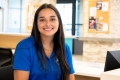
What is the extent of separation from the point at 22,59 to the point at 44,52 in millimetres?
198

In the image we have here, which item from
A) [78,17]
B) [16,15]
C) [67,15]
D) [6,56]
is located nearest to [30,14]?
[67,15]

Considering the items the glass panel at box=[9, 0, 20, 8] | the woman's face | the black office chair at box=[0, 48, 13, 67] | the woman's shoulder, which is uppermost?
the glass panel at box=[9, 0, 20, 8]

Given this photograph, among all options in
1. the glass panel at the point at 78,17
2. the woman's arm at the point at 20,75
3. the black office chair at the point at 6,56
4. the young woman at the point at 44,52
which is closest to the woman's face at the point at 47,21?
the young woman at the point at 44,52

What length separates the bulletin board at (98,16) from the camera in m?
5.50

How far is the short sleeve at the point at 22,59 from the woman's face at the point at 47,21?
0.20 m

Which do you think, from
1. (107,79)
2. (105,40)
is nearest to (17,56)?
(107,79)

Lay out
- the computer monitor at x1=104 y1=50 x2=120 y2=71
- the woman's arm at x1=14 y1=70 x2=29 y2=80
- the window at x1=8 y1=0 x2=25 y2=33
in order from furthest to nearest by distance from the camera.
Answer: the window at x1=8 y1=0 x2=25 y2=33, the woman's arm at x1=14 y1=70 x2=29 y2=80, the computer monitor at x1=104 y1=50 x2=120 y2=71

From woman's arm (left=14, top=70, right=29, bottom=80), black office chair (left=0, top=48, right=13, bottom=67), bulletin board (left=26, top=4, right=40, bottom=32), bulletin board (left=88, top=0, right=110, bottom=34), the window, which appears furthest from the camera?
the window

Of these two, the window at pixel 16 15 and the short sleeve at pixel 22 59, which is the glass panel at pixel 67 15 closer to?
the window at pixel 16 15

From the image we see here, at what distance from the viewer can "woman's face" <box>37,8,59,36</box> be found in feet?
5.00

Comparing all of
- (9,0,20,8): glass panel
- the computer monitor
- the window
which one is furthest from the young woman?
(9,0,20,8): glass panel

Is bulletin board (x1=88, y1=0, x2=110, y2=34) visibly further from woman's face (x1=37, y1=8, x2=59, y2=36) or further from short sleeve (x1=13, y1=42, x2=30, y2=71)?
short sleeve (x1=13, y1=42, x2=30, y2=71)

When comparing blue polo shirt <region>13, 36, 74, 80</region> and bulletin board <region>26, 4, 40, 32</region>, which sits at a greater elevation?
bulletin board <region>26, 4, 40, 32</region>

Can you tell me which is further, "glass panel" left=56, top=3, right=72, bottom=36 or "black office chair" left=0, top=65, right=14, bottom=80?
"glass panel" left=56, top=3, right=72, bottom=36
